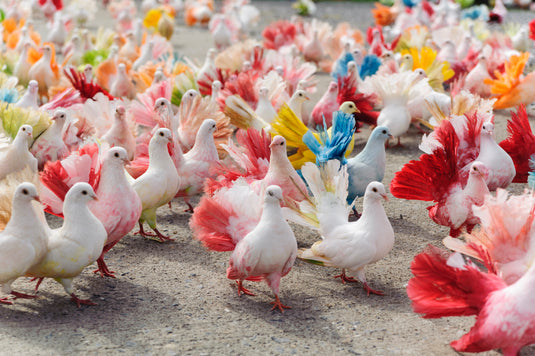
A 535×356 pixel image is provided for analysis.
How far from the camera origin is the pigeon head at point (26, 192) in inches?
117

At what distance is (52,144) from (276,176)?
1696 mm

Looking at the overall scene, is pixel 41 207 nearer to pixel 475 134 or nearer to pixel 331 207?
pixel 331 207

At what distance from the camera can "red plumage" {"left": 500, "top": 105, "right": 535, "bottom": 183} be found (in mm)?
4168

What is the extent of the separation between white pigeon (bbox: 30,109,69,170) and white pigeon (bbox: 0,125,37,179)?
331 mm

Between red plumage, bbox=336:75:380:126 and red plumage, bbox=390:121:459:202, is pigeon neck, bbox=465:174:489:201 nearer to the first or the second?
red plumage, bbox=390:121:459:202

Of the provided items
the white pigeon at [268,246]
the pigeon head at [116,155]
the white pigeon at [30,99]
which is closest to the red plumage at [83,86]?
the white pigeon at [30,99]

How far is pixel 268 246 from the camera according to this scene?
3143 millimetres

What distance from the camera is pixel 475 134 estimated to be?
4086 millimetres

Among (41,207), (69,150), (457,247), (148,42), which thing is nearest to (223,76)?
(148,42)

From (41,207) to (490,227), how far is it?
2182 millimetres

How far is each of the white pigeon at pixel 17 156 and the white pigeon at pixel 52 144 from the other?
33cm

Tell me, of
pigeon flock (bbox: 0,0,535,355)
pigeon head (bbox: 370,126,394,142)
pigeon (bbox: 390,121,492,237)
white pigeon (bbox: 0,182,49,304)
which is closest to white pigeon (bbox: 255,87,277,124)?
pigeon flock (bbox: 0,0,535,355)

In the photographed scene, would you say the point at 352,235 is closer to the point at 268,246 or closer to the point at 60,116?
the point at 268,246

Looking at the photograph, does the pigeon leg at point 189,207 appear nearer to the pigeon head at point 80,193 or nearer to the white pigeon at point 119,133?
the white pigeon at point 119,133
